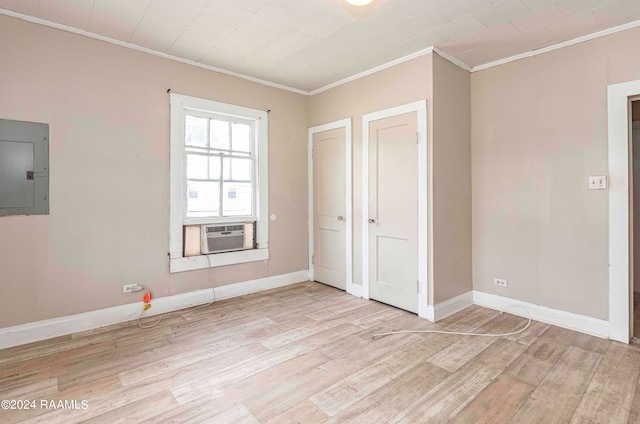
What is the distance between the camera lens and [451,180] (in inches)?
143

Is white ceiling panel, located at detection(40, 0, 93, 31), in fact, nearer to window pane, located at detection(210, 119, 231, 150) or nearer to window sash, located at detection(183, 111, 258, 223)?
window sash, located at detection(183, 111, 258, 223)

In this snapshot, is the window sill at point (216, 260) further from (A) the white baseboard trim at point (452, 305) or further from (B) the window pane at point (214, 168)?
(A) the white baseboard trim at point (452, 305)

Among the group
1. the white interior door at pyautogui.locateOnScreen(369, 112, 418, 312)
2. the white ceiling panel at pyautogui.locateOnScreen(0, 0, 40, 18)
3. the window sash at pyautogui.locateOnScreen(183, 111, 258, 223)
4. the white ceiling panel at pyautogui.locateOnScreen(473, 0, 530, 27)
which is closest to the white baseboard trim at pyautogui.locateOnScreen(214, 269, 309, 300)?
the window sash at pyautogui.locateOnScreen(183, 111, 258, 223)

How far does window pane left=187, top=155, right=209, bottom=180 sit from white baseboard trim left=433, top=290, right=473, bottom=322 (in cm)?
301

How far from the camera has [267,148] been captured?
4.45m

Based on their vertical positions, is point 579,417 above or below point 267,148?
below

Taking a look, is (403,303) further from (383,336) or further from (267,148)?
(267,148)

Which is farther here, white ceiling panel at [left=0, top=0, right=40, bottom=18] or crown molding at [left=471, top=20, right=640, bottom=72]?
crown molding at [left=471, top=20, right=640, bottom=72]

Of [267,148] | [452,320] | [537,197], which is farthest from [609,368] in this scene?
[267,148]

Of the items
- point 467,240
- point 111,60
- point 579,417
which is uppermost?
point 111,60

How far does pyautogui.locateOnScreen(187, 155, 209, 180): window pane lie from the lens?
3834mm

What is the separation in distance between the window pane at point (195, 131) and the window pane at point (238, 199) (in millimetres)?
593

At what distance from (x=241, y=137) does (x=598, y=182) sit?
151 inches

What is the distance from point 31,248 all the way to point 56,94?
1.40m
